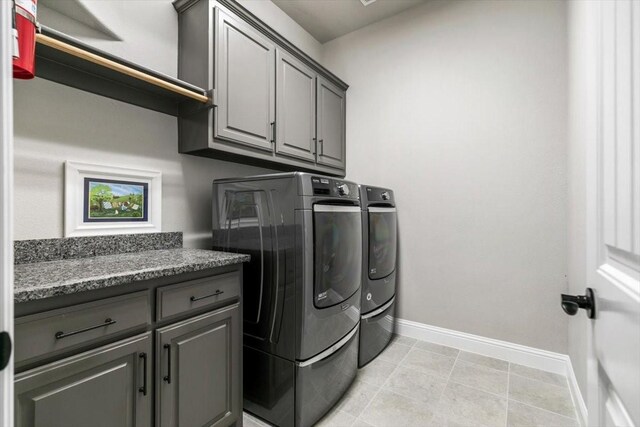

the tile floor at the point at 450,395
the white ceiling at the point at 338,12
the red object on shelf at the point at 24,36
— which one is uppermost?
the white ceiling at the point at 338,12

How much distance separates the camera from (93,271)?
104 centimetres

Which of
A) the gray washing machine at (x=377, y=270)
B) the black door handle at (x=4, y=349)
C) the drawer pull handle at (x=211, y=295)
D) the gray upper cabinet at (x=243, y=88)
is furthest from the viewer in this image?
the gray washing machine at (x=377, y=270)

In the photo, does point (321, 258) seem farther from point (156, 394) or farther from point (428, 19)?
point (428, 19)

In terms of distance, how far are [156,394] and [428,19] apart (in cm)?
324

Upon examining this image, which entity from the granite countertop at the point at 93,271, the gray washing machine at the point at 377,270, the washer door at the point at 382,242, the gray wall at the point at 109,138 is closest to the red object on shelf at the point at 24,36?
the gray wall at the point at 109,138

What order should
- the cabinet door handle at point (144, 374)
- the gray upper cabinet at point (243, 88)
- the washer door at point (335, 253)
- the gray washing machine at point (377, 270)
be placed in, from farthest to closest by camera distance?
the gray washing machine at point (377, 270) < the gray upper cabinet at point (243, 88) < the washer door at point (335, 253) < the cabinet door handle at point (144, 374)

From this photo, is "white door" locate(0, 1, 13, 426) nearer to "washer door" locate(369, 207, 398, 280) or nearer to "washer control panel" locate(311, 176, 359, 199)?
"washer control panel" locate(311, 176, 359, 199)

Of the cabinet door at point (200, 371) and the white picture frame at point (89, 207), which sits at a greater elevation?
the white picture frame at point (89, 207)

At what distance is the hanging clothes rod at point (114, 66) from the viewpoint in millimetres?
1073

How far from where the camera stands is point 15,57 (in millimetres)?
903

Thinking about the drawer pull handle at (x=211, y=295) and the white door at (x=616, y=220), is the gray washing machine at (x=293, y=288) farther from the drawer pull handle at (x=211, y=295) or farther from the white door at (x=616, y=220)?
the white door at (x=616, y=220)

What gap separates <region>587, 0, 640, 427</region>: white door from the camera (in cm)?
42

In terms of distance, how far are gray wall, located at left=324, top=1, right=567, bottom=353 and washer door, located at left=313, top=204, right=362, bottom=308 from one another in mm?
991

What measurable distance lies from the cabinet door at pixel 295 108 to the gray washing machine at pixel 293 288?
0.68 meters
